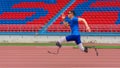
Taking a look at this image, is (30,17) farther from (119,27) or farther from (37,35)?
(119,27)

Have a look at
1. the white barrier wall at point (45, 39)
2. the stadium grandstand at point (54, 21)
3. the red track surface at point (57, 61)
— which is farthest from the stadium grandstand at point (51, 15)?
the red track surface at point (57, 61)

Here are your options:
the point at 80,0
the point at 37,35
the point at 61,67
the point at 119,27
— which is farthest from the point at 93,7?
the point at 61,67

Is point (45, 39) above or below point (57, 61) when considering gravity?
below

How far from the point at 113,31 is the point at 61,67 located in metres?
14.6

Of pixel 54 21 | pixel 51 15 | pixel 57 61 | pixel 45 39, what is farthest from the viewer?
pixel 51 15

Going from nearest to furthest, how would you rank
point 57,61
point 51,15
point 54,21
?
point 57,61
point 54,21
point 51,15

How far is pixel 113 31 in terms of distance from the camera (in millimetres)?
24906

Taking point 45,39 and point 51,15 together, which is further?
point 51,15

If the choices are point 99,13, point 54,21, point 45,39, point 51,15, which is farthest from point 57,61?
point 99,13

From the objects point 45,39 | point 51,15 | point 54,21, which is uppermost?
point 51,15

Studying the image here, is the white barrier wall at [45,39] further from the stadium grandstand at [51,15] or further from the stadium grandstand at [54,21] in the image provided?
the stadium grandstand at [51,15]

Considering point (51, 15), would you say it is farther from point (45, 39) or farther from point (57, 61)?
point (57, 61)

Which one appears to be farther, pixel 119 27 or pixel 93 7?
pixel 93 7

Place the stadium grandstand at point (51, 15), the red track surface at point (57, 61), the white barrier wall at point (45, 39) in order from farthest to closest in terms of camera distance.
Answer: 1. the stadium grandstand at point (51, 15)
2. the white barrier wall at point (45, 39)
3. the red track surface at point (57, 61)
